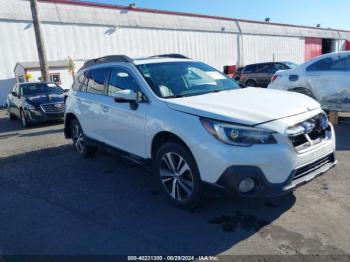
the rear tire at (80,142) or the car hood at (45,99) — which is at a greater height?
the car hood at (45,99)

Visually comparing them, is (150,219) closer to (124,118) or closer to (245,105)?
(124,118)

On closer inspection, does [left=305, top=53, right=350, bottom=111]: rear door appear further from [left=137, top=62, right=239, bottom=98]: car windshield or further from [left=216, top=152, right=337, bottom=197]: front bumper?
[left=216, top=152, right=337, bottom=197]: front bumper

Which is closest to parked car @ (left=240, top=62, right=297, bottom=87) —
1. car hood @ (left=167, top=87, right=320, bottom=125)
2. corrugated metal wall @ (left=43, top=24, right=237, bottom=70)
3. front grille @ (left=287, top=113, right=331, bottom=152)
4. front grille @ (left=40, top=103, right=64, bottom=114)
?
corrugated metal wall @ (left=43, top=24, right=237, bottom=70)

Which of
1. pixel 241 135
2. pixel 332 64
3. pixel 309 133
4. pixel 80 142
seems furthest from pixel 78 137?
pixel 332 64

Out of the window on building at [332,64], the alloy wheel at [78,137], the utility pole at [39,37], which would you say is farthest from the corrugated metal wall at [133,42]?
the window on building at [332,64]

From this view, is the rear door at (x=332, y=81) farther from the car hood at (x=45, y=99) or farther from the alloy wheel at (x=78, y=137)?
the car hood at (x=45, y=99)

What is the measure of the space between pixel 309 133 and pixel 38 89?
11039mm

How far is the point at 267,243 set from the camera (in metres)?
3.07

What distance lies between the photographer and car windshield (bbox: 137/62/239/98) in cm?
422

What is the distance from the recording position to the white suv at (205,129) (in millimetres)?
3162

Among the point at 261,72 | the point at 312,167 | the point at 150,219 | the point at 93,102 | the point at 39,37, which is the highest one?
the point at 39,37

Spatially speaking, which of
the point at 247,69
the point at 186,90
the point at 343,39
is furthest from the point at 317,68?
the point at 343,39

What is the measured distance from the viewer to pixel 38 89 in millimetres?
12242

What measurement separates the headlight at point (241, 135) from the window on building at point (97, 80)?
2612mm
